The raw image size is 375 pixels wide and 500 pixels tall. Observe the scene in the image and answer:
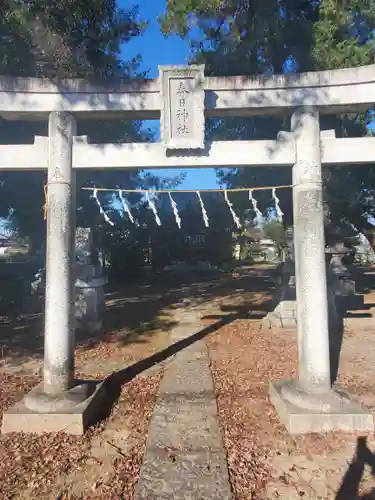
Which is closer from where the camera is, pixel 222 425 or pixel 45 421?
pixel 45 421

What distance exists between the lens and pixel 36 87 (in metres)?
4.66

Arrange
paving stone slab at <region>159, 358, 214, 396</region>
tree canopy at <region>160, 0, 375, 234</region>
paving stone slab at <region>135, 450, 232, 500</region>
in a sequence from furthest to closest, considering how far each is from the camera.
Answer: tree canopy at <region>160, 0, 375, 234</region>, paving stone slab at <region>159, 358, 214, 396</region>, paving stone slab at <region>135, 450, 232, 500</region>

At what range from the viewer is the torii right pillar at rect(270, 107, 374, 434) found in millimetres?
4500

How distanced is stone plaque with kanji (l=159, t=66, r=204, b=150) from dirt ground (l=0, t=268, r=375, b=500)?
3.63m

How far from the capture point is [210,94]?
4742 millimetres

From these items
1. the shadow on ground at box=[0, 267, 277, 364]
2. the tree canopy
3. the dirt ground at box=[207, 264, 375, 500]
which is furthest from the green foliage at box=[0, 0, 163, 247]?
the dirt ground at box=[207, 264, 375, 500]

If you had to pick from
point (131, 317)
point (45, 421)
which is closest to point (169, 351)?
point (131, 317)

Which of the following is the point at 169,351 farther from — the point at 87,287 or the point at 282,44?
the point at 282,44

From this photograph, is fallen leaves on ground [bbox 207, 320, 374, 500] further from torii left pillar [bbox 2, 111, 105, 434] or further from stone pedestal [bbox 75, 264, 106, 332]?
stone pedestal [bbox 75, 264, 106, 332]

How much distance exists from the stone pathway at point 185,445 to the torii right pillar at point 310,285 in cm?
105

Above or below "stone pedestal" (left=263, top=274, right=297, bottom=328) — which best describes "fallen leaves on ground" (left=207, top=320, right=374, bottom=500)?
below

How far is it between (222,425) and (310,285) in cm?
210

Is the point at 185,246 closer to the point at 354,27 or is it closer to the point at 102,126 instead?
the point at 102,126

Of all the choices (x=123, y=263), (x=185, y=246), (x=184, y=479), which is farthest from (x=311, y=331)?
(x=185, y=246)
